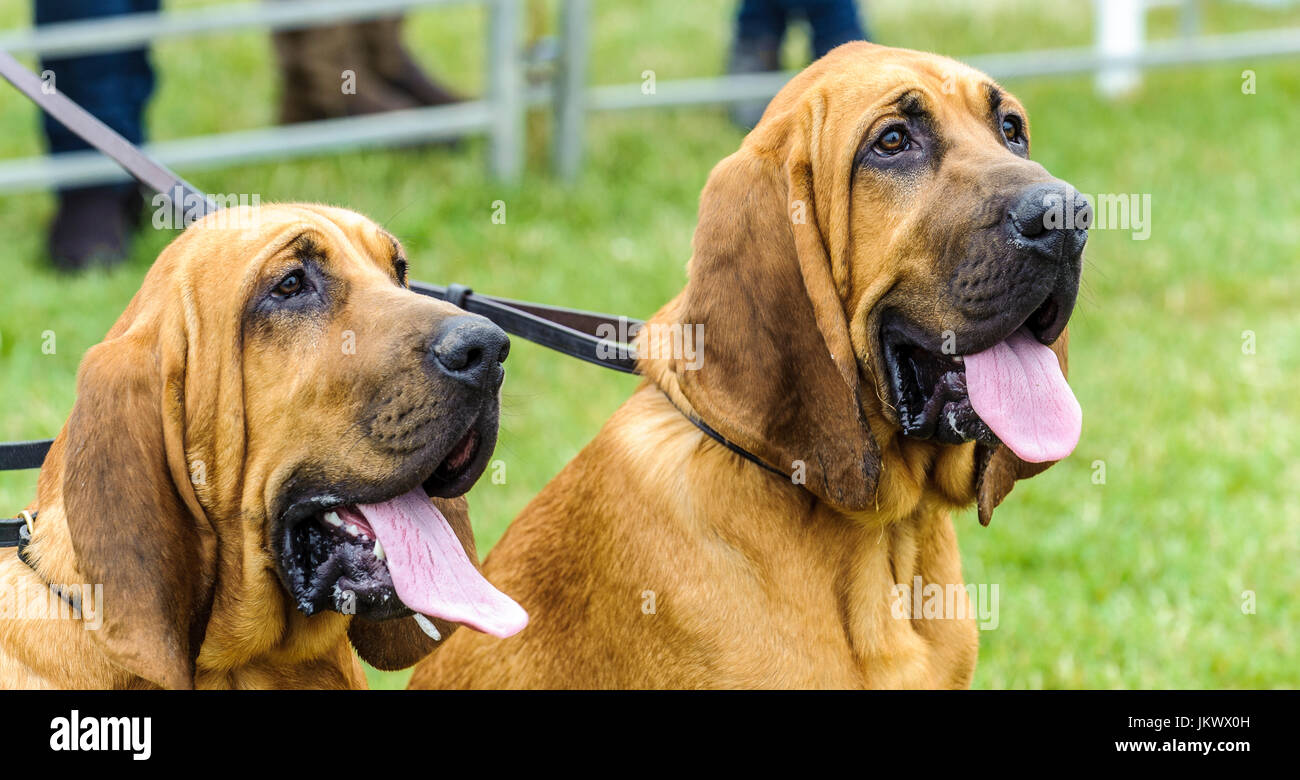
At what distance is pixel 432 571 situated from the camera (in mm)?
3492

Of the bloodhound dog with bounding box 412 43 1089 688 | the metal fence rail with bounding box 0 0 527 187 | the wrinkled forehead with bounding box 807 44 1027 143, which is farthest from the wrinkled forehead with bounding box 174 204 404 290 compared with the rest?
the metal fence rail with bounding box 0 0 527 187

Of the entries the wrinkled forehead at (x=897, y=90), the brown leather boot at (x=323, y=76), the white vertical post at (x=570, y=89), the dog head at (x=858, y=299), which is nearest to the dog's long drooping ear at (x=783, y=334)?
the dog head at (x=858, y=299)

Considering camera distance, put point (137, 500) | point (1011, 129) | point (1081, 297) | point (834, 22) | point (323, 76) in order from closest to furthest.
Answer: point (137, 500), point (1011, 129), point (1081, 297), point (834, 22), point (323, 76)

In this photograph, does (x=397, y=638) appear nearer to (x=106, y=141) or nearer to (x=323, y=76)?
(x=106, y=141)

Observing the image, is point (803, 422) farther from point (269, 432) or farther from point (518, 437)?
point (518, 437)

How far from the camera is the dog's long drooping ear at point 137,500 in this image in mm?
3238

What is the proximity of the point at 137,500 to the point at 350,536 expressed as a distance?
46 cm

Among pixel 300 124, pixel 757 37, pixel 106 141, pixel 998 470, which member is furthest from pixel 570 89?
pixel 998 470

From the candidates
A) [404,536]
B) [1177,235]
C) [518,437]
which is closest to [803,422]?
[404,536]

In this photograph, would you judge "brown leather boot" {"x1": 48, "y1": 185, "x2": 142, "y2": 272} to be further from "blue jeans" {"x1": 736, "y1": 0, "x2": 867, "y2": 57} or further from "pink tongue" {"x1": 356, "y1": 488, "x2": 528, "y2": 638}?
"pink tongue" {"x1": 356, "y1": 488, "x2": 528, "y2": 638}

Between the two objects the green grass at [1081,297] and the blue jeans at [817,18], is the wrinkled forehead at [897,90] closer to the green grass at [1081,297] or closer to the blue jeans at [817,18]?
the green grass at [1081,297]

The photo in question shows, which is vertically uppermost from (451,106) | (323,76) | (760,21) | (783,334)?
(760,21)

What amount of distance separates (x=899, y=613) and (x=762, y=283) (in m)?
0.91

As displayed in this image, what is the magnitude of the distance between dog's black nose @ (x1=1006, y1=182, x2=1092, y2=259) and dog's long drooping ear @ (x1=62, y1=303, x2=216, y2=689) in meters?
1.85
